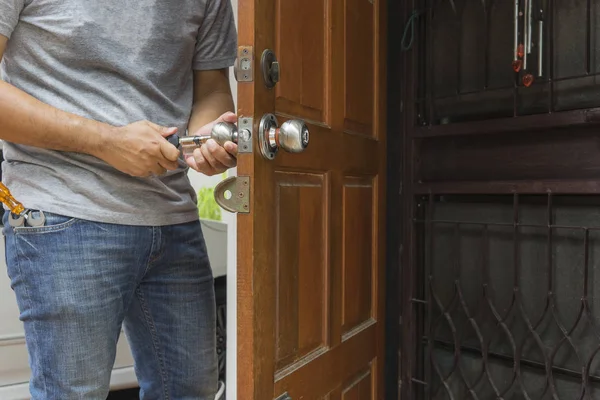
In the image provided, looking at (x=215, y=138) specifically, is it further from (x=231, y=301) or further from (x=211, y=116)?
(x=231, y=301)

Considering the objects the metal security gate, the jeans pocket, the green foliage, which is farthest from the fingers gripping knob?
the green foliage

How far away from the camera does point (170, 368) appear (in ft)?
3.80

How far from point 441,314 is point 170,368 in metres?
0.96

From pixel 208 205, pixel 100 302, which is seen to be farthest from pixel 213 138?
pixel 208 205

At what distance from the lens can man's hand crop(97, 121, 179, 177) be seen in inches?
37.2

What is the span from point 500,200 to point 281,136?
0.94 meters

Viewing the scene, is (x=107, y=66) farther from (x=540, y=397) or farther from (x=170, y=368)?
(x=540, y=397)

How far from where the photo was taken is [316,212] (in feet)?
4.28

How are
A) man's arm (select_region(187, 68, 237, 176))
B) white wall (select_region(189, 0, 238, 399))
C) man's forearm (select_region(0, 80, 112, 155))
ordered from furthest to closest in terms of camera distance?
white wall (select_region(189, 0, 238, 399)) → man's arm (select_region(187, 68, 237, 176)) → man's forearm (select_region(0, 80, 112, 155))

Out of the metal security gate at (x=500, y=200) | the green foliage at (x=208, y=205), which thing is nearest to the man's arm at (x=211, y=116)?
the metal security gate at (x=500, y=200)

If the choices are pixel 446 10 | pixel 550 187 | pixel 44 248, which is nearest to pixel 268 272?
pixel 44 248

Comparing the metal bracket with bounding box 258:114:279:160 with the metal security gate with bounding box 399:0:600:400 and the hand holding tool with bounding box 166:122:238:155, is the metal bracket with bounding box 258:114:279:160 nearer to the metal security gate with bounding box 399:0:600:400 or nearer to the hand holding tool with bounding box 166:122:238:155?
the hand holding tool with bounding box 166:122:238:155

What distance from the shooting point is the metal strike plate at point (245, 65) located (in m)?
1.02

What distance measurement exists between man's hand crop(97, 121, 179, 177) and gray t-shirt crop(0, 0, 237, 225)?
7 centimetres
